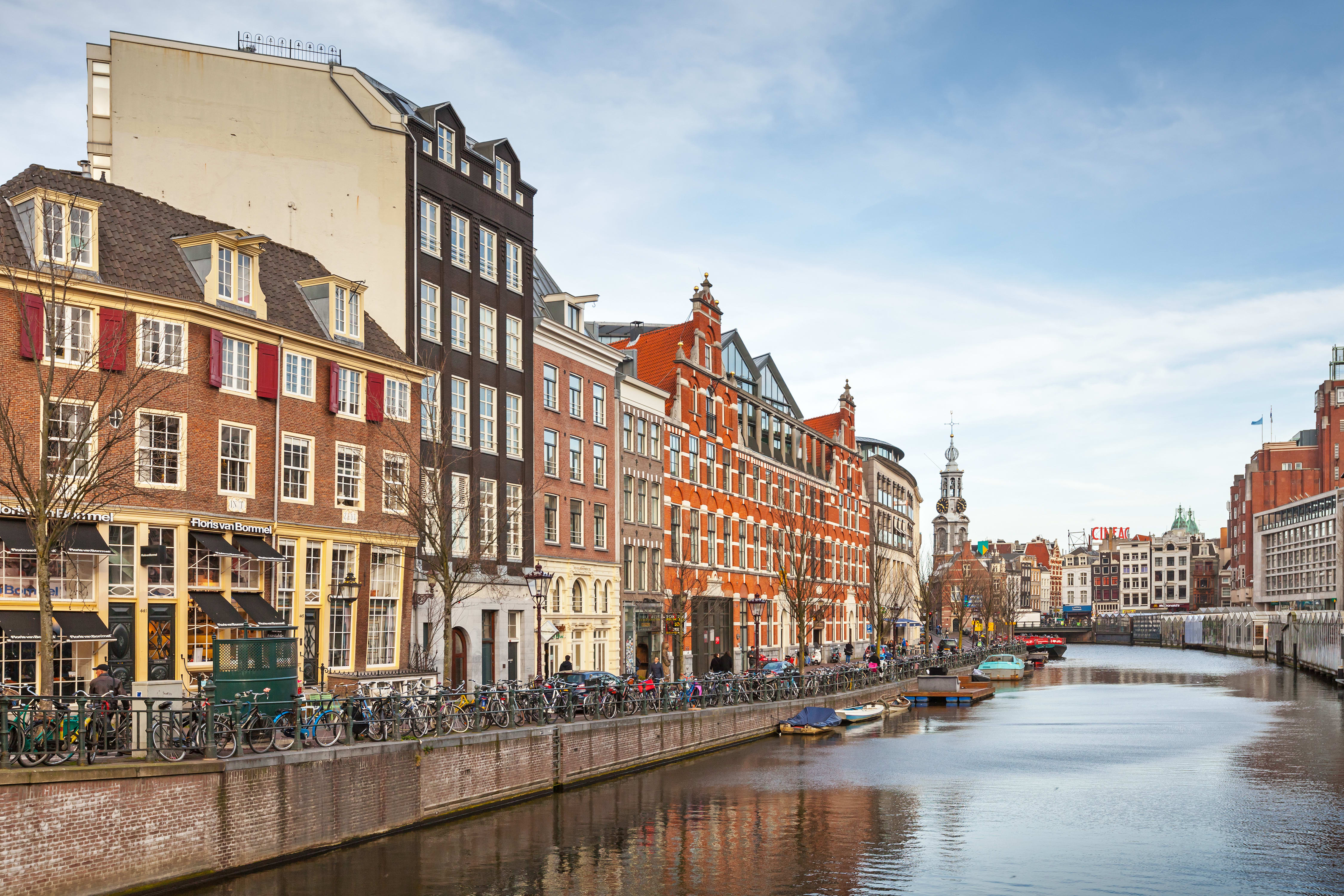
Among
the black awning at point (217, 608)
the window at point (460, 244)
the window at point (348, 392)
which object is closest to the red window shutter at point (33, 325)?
the black awning at point (217, 608)

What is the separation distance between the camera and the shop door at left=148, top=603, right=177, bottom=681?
1336 inches

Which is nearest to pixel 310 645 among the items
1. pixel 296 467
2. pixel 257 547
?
pixel 257 547

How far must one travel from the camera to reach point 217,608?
35.6 metres

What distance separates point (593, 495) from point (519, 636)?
34.0 ft

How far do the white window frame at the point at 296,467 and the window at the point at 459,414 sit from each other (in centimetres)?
864

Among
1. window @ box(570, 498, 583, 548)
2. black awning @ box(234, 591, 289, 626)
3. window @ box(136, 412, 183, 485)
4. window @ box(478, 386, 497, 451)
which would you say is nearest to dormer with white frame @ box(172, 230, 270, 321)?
window @ box(136, 412, 183, 485)

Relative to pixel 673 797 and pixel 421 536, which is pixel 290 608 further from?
pixel 673 797

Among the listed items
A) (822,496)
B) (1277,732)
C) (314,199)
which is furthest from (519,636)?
(822,496)

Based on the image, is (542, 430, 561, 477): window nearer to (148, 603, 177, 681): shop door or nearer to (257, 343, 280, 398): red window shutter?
(257, 343, 280, 398): red window shutter

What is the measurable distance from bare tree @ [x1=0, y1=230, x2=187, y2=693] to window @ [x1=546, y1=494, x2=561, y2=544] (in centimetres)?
2282

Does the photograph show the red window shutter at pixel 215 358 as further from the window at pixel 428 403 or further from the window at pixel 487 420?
the window at pixel 487 420

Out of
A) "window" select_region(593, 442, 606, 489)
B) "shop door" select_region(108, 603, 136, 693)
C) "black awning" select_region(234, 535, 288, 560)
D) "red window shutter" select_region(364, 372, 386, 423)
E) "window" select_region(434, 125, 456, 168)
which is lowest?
"shop door" select_region(108, 603, 136, 693)

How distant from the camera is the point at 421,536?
44219 millimetres

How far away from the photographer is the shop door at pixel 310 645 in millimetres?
38688
